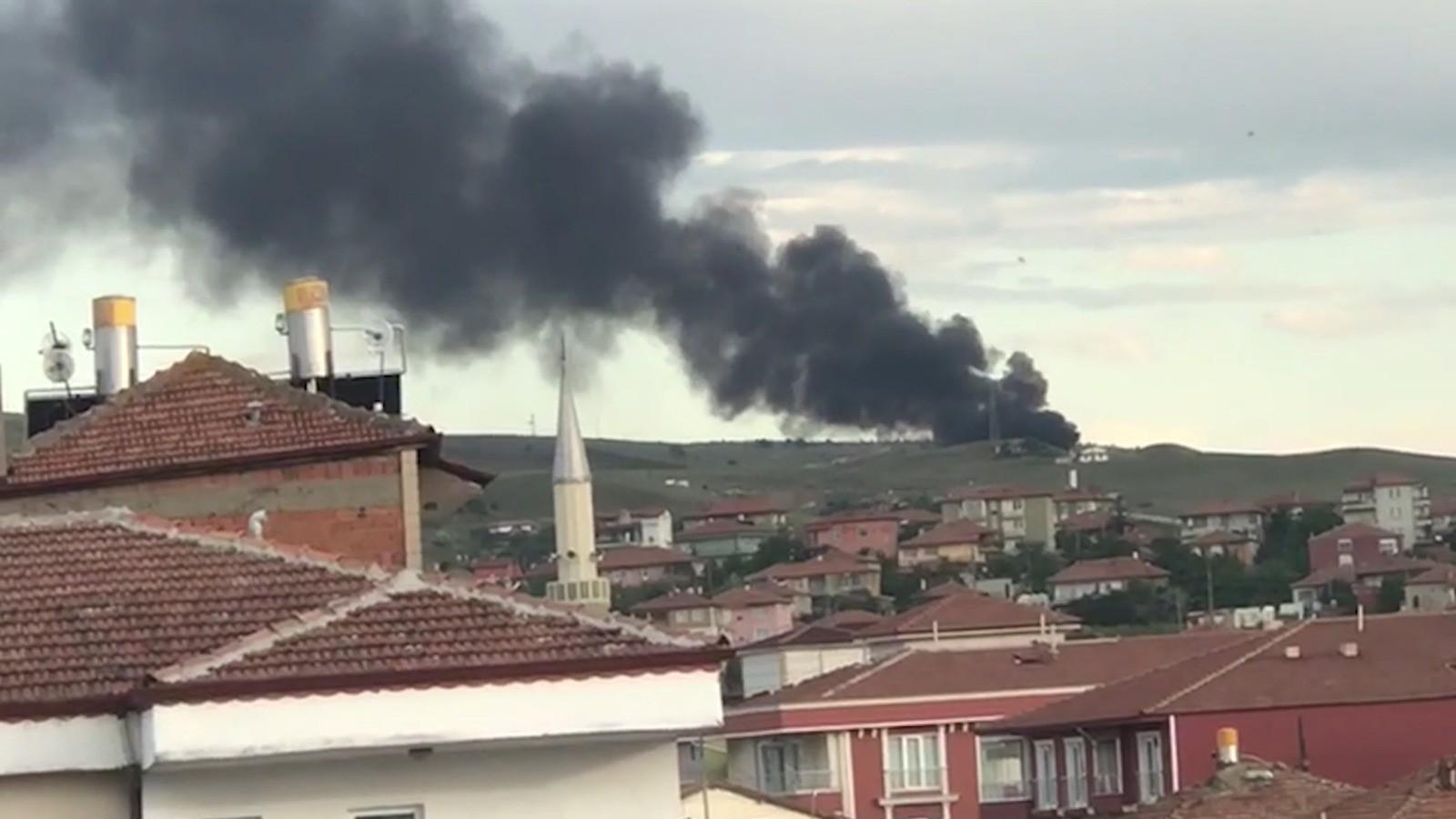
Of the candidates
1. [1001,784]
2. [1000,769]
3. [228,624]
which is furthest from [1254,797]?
[1000,769]

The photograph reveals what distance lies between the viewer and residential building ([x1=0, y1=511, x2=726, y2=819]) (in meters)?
18.8

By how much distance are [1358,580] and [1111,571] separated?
1794cm

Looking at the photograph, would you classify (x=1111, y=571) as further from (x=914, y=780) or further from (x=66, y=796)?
(x=66, y=796)

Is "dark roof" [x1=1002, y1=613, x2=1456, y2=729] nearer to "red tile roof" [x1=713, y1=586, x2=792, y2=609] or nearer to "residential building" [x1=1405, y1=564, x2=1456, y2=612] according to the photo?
"residential building" [x1=1405, y1=564, x2=1456, y2=612]

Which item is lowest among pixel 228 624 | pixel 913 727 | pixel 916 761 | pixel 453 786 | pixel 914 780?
pixel 914 780

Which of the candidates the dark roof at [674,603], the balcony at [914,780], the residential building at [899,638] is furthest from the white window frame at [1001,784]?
the dark roof at [674,603]

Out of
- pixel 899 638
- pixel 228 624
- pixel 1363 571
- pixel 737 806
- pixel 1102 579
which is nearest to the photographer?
pixel 228 624

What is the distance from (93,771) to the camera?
755 inches

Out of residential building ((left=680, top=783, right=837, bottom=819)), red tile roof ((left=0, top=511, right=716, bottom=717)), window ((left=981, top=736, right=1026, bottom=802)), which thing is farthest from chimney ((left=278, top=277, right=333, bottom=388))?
window ((left=981, top=736, right=1026, bottom=802))

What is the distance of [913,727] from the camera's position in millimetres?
97312

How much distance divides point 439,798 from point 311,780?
690 millimetres

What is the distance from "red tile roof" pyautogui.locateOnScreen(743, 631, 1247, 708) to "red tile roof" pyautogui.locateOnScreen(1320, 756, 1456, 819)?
49.5m

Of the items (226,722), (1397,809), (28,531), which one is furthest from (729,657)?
(1397,809)

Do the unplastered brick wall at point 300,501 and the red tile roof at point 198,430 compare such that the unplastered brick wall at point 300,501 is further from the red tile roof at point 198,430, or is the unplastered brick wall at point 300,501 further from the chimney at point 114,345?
the chimney at point 114,345
